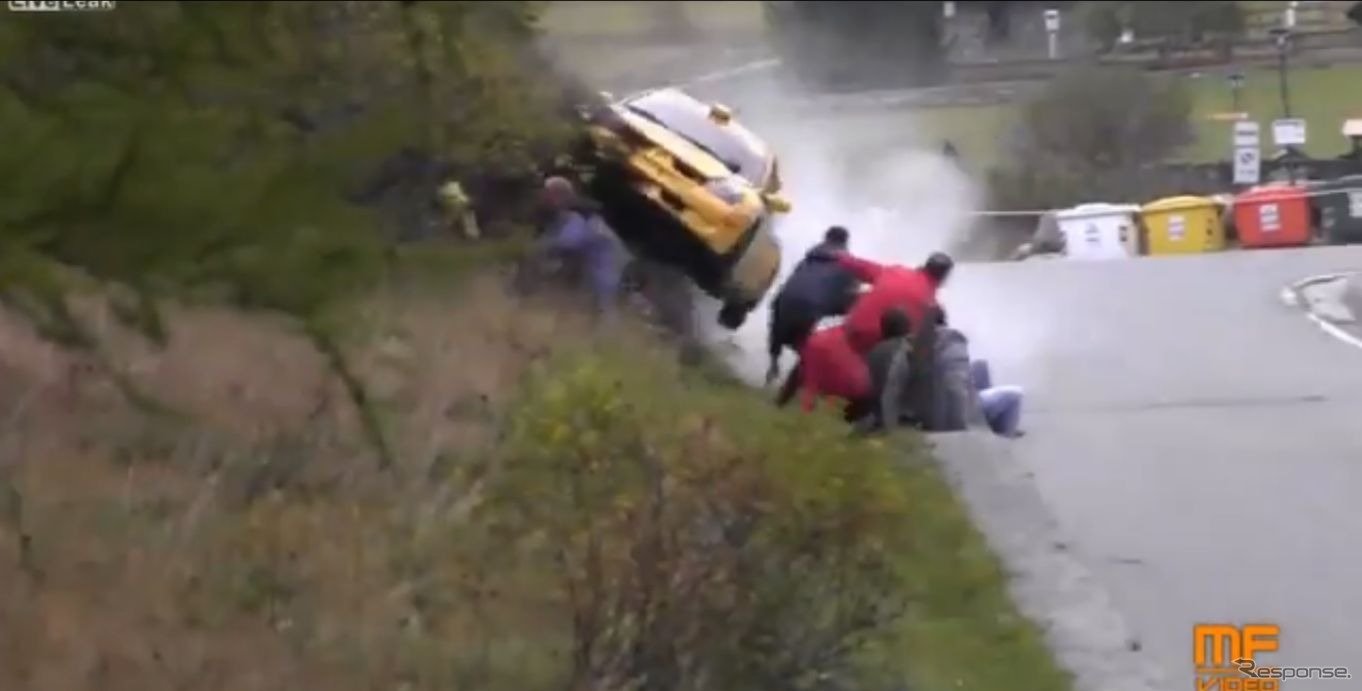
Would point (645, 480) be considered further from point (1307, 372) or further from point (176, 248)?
point (1307, 372)

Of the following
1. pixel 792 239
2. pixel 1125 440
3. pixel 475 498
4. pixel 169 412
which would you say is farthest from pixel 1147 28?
pixel 169 412

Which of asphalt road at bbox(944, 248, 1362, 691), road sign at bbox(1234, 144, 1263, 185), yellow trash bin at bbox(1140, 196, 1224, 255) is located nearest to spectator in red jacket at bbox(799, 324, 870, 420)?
asphalt road at bbox(944, 248, 1362, 691)

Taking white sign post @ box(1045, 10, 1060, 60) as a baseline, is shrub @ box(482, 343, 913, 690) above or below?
above

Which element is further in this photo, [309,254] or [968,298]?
[968,298]

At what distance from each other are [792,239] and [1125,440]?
5.67 m

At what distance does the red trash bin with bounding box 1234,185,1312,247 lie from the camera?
51.3ft

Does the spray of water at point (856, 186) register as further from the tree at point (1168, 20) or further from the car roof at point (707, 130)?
the tree at point (1168, 20)

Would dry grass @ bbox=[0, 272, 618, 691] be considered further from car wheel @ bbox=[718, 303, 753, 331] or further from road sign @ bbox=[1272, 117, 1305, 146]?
car wheel @ bbox=[718, 303, 753, 331]

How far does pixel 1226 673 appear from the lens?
26.3 feet

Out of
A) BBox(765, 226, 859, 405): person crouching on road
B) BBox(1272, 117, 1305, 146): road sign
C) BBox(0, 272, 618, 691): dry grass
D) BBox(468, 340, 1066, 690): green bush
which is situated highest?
BBox(468, 340, 1066, 690): green bush

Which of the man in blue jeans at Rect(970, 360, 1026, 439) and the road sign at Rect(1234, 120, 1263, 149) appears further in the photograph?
the man in blue jeans at Rect(970, 360, 1026, 439)

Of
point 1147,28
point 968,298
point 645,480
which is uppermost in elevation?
point 645,480

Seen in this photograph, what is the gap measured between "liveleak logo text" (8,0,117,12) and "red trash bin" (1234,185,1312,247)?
8.80 meters

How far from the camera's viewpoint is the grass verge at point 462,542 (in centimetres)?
706
